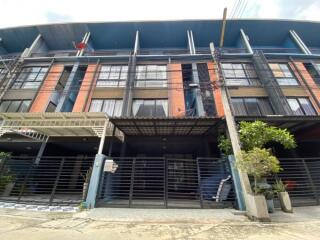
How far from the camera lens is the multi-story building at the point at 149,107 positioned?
8141 mm

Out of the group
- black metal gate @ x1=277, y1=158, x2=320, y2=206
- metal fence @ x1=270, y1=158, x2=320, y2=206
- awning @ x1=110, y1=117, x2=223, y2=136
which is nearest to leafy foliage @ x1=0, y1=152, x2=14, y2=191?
awning @ x1=110, y1=117, x2=223, y2=136

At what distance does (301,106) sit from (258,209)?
10.8 m

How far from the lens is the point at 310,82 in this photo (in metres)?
13.9

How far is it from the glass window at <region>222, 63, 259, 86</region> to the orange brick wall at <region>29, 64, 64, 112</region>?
520 inches

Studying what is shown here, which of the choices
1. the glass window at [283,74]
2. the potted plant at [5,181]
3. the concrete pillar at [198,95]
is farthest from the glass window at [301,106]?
the potted plant at [5,181]

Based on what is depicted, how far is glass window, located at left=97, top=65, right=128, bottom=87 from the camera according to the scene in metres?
13.9

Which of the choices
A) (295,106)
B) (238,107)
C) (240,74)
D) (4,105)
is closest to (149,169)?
(238,107)

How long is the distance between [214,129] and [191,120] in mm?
2020

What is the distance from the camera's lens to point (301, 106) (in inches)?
506

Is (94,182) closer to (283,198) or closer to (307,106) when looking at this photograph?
(283,198)

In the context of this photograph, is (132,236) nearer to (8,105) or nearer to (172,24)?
(8,105)

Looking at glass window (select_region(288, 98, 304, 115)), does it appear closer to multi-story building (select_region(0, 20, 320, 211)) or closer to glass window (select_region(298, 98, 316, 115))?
multi-story building (select_region(0, 20, 320, 211))

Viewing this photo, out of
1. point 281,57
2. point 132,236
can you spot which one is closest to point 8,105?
point 132,236

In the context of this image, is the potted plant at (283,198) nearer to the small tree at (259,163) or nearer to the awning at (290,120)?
the small tree at (259,163)
